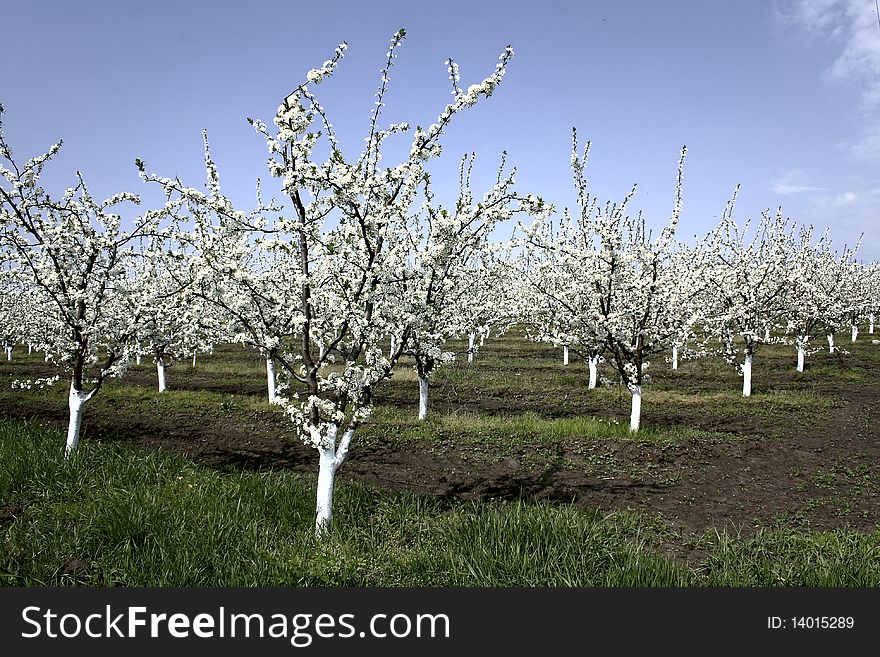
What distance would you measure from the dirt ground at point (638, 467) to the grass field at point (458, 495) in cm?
6

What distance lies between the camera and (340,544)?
6.20m

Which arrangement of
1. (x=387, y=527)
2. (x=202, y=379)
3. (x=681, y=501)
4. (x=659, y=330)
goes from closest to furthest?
(x=387, y=527)
(x=681, y=501)
(x=659, y=330)
(x=202, y=379)

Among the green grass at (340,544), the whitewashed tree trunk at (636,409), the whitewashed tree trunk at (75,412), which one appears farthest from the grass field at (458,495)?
the whitewashed tree trunk at (75,412)

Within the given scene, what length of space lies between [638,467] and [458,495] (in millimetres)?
4034

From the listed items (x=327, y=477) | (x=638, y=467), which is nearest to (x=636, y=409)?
(x=638, y=467)

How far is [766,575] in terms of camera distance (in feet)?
18.5

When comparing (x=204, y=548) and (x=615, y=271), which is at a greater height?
(x=615, y=271)

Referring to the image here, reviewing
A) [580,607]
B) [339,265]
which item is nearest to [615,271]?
[339,265]

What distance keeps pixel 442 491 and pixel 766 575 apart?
5.15m

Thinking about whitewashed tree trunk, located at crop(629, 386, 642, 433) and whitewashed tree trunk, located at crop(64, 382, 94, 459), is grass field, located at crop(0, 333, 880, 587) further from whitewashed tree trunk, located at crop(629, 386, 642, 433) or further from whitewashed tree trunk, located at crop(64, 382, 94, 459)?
whitewashed tree trunk, located at crop(64, 382, 94, 459)

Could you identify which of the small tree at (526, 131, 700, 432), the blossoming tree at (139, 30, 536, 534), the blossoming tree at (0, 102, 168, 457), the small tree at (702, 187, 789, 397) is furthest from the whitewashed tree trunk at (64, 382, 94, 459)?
the small tree at (702, 187, 789, 397)

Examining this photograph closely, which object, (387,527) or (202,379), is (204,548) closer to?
(387,527)

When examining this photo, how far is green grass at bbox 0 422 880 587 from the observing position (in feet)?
17.9

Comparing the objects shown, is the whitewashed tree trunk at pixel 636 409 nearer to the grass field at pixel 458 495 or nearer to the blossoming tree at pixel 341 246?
the grass field at pixel 458 495
